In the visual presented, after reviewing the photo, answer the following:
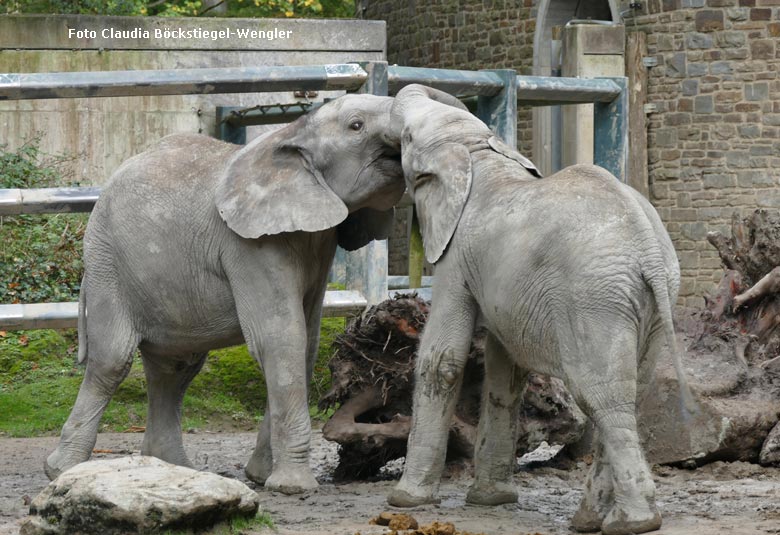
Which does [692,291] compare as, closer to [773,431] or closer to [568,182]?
[773,431]

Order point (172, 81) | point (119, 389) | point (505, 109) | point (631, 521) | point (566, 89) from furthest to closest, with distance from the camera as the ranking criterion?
point (119, 389) < point (566, 89) < point (505, 109) < point (172, 81) < point (631, 521)

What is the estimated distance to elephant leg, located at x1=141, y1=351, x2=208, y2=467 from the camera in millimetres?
8844

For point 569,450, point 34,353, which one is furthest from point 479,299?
point 34,353

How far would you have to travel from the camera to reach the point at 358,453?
8602 mm

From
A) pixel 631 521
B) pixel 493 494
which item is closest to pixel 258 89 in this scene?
pixel 493 494

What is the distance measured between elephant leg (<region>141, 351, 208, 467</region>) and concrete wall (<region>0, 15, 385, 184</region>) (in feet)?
21.0

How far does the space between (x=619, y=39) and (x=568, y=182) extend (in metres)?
14.1

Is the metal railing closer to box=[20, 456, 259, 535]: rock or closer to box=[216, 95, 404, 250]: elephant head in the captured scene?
box=[216, 95, 404, 250]: elephant head

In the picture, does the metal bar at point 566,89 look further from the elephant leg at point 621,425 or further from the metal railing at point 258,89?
the elephant leg at point 621,425

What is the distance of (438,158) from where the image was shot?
7449 millimetres

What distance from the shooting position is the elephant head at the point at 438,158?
7.38 m

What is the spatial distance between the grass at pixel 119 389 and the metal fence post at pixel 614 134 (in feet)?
8.10

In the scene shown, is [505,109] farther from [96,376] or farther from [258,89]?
[96,376]

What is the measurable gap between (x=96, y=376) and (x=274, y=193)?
146 cm
